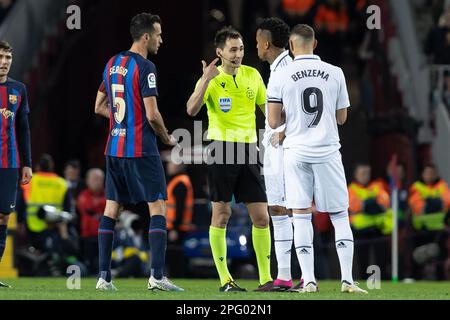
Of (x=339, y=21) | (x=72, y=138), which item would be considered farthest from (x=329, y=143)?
(x=72, y=138)

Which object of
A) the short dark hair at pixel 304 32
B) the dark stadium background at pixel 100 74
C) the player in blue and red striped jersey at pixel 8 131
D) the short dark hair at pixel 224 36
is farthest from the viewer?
the dark stadium background at pixel 100 74

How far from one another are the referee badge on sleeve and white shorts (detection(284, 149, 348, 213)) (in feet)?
2.98

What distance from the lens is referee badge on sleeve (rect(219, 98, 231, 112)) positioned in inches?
498

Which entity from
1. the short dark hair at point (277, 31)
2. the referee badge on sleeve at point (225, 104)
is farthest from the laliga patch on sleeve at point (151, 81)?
the short dark hair at point (277, 31)

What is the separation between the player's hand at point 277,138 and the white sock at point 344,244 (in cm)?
84

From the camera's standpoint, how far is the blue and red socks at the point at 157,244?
12.2m

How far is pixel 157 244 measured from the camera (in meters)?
12.3

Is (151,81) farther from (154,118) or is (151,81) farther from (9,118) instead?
(9,118)

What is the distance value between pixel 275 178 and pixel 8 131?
271cm

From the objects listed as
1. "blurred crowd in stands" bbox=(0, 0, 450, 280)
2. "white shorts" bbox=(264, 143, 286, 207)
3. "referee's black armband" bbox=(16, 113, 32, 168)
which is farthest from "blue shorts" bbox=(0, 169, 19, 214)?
"blurred crowd in stands" bbox=(0, 0, 450, 280)

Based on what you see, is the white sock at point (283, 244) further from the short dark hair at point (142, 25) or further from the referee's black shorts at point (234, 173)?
the short dark hair at point (142, 25)

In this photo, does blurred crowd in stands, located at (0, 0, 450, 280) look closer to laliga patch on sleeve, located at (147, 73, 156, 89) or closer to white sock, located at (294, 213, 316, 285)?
white sock, located at (294, 213, 316, 285)

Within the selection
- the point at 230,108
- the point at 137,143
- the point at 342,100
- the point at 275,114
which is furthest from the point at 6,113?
the point at 342,100

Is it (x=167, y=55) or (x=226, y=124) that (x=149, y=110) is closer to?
(x=226, y=124)
